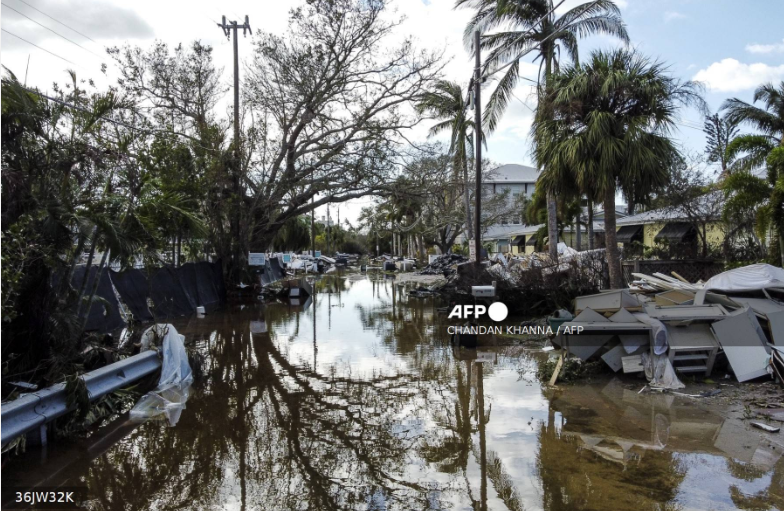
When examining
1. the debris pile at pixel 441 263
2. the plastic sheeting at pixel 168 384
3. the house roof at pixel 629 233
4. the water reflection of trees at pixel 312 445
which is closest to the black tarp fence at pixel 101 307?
the plastic sheeting at pixel 168 384

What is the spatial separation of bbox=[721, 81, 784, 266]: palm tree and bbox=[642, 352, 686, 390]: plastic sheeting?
24.1ft

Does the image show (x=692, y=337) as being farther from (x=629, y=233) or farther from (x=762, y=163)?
(x=629, y=233)

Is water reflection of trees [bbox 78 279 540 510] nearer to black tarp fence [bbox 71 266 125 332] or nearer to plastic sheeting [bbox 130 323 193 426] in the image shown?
plastic sheeting [bbox 130 323 193 426]

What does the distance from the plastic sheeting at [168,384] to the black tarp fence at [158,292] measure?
2.83 metres

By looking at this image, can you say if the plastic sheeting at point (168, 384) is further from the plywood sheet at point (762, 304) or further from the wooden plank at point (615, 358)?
the plywood sheet at point (762, 304)

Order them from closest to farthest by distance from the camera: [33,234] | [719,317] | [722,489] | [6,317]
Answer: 1. [722,489]
2. [6,317]
3. [33,234]
4. [719,317]

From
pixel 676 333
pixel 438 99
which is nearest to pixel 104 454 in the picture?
pixel 676 333

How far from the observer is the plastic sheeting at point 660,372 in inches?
329

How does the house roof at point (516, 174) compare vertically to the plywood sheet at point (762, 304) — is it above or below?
above

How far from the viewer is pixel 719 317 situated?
8820 mm

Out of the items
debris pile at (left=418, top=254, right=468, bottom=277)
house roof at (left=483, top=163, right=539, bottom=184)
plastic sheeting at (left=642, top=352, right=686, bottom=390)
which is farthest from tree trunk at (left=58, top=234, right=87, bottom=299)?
house roof at (left=483, top=163, right=539, bottom=184)

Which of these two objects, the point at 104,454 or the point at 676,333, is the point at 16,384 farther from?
the point at 676,333

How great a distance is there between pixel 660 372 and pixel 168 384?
23.7 feet

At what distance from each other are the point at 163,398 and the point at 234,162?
52.4 ft
